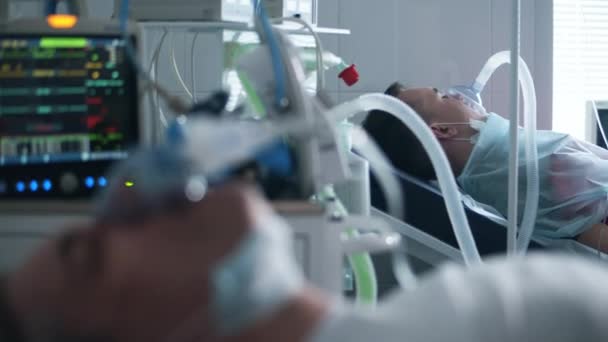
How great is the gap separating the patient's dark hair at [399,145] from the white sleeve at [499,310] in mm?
2136

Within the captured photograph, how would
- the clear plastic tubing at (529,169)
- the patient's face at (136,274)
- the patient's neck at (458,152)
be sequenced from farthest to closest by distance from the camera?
the patient's neck at (458,152) < the clear plastic tubing at (529,169) < the patient's face at (136,274)

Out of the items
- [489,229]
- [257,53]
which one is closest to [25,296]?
[257,53]

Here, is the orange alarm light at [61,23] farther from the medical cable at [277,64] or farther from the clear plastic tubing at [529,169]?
the clear plastic tubing at [529,169]

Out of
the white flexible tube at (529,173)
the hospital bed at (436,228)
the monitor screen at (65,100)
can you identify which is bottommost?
the hospital bed at (436,228)

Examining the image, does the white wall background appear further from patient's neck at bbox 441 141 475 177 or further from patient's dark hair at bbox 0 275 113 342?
patient's dark hair at bbox 0 275 113 342

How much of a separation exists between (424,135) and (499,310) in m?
1.06

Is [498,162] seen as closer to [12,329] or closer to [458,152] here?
[458,152]

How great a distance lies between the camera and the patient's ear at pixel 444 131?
2.94 meters

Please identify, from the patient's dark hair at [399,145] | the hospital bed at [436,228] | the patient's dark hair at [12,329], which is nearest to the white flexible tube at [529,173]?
the hospital bed at [436,228]

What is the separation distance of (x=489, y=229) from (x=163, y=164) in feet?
6.54

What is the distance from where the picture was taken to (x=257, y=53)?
1281 mm

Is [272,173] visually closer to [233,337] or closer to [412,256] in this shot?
[233,337]

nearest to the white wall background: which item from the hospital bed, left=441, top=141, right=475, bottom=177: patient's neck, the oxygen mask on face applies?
the oxygen mask on face

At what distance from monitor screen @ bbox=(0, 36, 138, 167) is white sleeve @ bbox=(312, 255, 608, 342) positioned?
0.63 m
